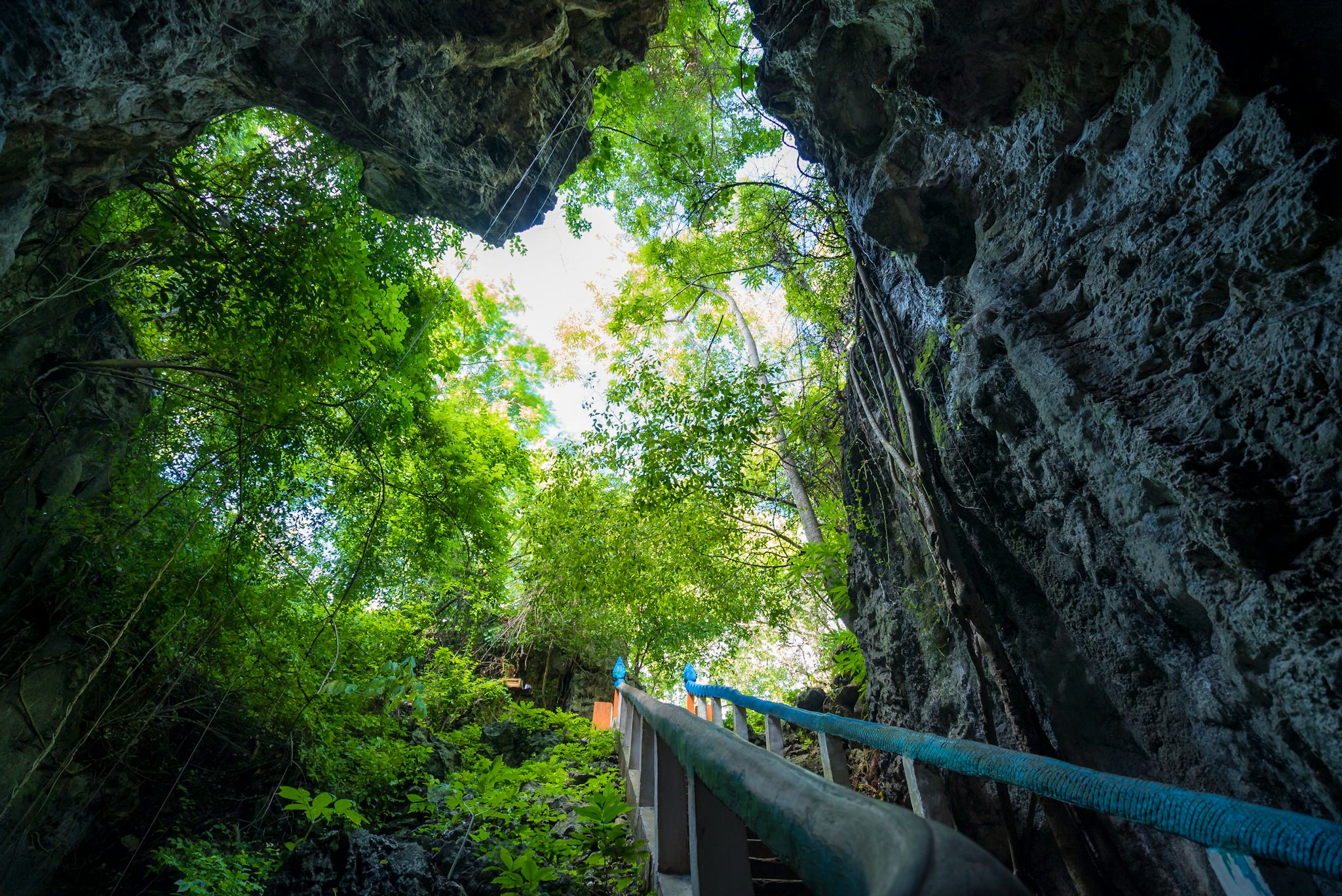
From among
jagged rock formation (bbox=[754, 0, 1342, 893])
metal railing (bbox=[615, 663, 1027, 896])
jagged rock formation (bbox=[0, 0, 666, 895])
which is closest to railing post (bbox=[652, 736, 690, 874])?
metal railing (bbox=[615, 663, 1027, 896])

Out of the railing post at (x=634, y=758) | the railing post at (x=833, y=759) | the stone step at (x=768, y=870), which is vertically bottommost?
the stone step at (x=768, y=870)

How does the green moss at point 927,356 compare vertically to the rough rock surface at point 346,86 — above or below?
below

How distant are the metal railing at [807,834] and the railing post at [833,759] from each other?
32.1 inches

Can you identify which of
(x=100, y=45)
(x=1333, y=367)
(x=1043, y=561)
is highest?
(x=100, y=45)

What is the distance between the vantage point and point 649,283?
9.59m

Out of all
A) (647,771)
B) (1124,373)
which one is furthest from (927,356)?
(647,771)

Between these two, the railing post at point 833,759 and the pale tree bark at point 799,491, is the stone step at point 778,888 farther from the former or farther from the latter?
the pale tree bark at point 799,491

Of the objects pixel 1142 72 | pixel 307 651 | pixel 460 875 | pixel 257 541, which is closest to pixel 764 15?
pixel 1142 72

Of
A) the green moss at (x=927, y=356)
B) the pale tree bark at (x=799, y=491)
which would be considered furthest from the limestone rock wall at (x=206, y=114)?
the green moss at (x=927, y=356)

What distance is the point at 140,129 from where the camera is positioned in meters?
3.19

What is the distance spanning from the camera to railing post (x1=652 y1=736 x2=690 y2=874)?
196 centimetres

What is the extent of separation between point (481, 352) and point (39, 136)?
6120 mm

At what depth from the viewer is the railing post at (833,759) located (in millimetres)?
2389

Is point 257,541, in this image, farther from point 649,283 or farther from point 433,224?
point 649,283
